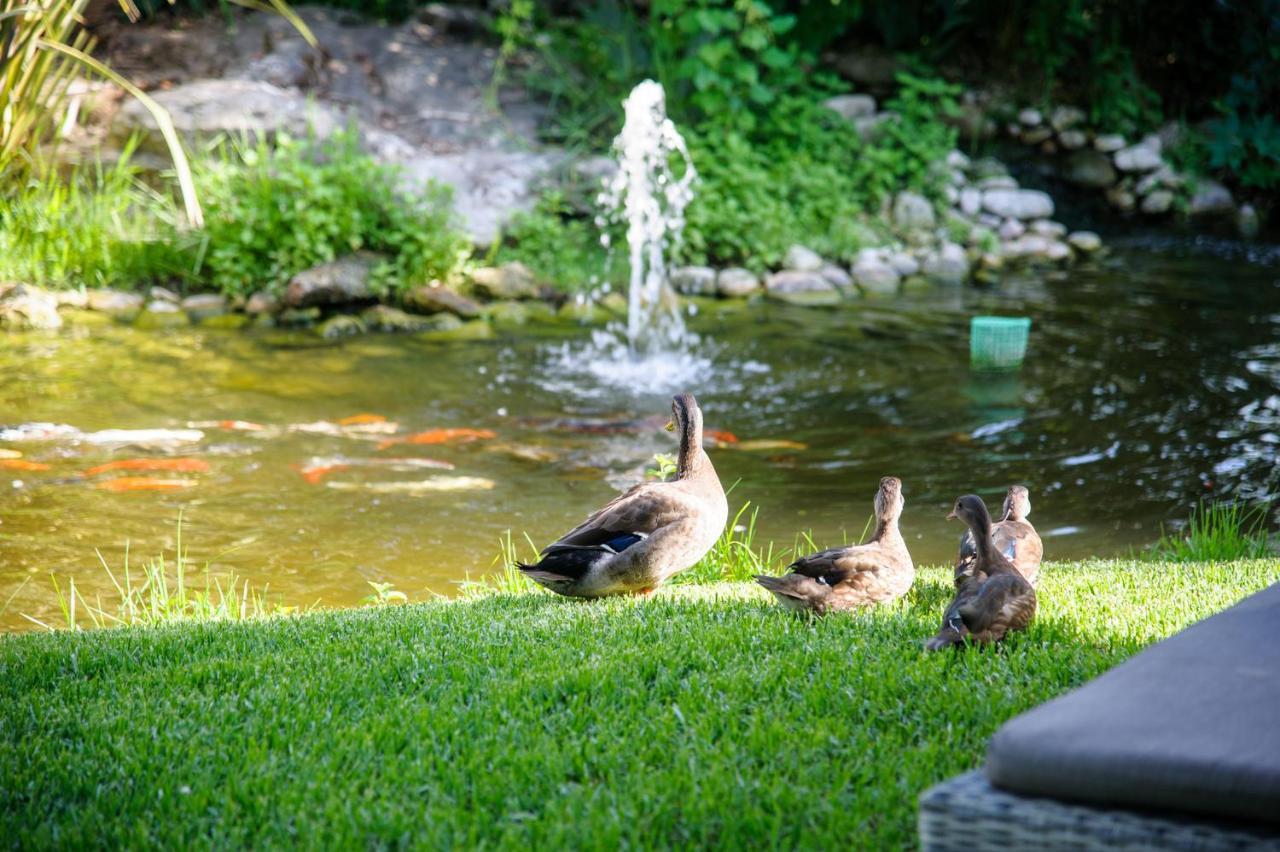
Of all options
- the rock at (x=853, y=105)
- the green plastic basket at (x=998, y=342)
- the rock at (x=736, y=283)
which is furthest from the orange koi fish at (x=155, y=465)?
the rock at (x=853, y=105)

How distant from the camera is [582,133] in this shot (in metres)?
14.9

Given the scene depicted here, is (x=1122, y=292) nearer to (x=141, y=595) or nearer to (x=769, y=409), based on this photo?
(x=769, y=409)

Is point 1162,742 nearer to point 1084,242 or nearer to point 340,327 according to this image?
point 340,327

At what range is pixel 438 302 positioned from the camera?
12.1 meters

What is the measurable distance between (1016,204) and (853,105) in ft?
8.62

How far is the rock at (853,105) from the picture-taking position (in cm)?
1650

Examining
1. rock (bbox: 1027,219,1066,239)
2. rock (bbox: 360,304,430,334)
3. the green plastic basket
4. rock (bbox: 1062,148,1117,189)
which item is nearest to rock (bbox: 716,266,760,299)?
rock (bbox: 360,304,430,334)

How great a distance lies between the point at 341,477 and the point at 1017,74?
13.8 metres

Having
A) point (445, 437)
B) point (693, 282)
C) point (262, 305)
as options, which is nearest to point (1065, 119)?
point (693, 282)

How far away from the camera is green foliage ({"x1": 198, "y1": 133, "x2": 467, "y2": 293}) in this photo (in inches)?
480

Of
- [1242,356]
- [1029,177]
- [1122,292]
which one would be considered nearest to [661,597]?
[1242,356]

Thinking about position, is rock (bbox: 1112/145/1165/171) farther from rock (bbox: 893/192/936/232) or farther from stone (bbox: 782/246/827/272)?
stone (bbox: 782/246/827/272)

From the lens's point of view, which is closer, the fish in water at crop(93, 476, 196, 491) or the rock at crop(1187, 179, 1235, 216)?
the fish in water at crop(93, 476, 196, 491)

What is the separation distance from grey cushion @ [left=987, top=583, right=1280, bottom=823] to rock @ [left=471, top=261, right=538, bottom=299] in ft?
34.6
